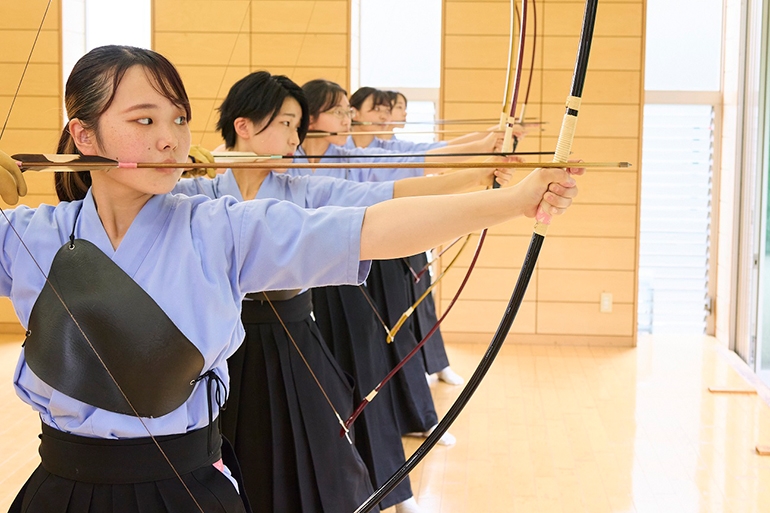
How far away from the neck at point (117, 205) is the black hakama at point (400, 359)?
2178 millimetres

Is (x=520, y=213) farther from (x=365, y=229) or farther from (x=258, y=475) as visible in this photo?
(x=258, y=475)

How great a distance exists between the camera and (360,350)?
119 inches

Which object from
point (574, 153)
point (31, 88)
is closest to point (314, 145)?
point (31, 88)

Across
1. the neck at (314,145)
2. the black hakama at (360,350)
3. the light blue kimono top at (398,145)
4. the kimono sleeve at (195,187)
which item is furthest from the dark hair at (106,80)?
the light blue kimono top at (398,145)

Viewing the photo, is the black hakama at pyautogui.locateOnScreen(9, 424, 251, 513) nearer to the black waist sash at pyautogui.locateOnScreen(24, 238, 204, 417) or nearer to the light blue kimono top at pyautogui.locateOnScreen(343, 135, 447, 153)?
the black waist sash at pyautogui.locateOnScreen(24, 238, 204, 417)

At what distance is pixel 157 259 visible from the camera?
1212 mm

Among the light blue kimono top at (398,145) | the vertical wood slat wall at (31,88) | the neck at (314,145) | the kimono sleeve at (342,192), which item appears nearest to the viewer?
the vertical wood slat wall at (31,88)

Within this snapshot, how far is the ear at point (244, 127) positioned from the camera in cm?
231

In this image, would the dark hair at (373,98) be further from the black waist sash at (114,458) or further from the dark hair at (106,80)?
the black waist sash at (114,458)

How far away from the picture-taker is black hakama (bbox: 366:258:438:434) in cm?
346

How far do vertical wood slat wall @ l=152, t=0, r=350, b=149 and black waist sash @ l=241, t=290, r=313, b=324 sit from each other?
334 cm

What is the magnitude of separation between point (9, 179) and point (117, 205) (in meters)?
0.15

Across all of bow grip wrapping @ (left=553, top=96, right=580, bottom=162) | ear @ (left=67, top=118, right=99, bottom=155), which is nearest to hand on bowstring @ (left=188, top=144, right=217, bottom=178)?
ear @ (left=67, top=118, right=99, bottom=155)

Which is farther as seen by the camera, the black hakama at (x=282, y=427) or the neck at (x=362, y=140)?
the neck at (x=362, y=140)
